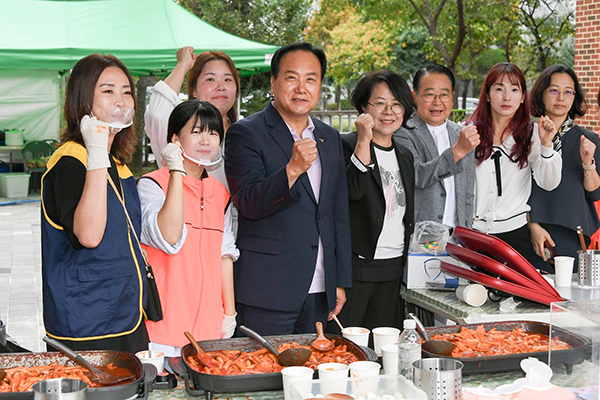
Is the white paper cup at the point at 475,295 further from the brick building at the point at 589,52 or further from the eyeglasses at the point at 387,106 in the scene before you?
the brick building at the point at 589,52

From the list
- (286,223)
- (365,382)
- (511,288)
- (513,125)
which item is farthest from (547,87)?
(365,382)

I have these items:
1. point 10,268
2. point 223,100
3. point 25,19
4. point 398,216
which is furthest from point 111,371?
point 25,19

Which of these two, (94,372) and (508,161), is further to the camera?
(508,161)

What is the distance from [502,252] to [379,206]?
62cm

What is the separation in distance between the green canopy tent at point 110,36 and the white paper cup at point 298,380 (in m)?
8.20

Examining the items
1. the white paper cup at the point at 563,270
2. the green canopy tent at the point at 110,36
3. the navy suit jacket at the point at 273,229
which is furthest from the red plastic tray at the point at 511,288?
the green canopy tent at the point at 110,36

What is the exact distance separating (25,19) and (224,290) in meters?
8.78

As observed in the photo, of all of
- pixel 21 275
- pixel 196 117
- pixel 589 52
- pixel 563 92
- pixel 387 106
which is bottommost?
pixel 21 275

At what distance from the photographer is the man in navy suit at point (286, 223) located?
2.55 meters

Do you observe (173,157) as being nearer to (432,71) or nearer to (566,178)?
(432,71)

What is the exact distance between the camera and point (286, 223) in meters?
2.57

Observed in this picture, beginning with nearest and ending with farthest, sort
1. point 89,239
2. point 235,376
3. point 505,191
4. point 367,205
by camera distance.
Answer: point 235,376
point 89,239
point 367,205
point 505,191

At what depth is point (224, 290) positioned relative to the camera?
100 inches

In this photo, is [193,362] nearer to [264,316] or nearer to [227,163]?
[264,316]
